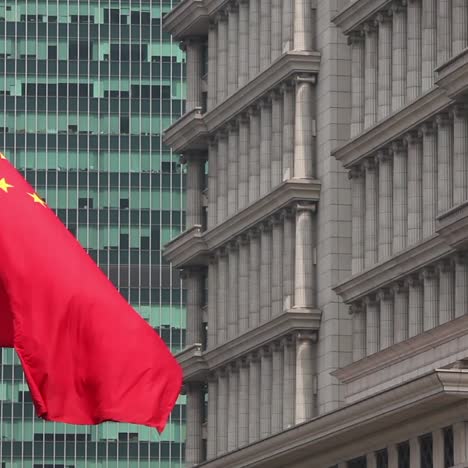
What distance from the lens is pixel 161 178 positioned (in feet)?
551

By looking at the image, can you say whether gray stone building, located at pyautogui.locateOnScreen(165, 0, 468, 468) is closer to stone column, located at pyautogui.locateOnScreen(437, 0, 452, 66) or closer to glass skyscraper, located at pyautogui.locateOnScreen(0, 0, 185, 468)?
stone column, located at pyautogui.locateOnScreen(437, 0, 452, 66)

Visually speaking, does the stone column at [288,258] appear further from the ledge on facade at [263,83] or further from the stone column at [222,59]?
the stone column at [222,59]

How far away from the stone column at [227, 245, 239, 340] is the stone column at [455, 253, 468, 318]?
22287 millimetres

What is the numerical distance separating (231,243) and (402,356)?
21724 mm

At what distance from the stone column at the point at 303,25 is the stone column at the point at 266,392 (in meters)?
11.1

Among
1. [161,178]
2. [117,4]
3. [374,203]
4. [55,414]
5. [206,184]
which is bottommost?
[55,414]

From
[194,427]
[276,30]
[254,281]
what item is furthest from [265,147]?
[194,427]

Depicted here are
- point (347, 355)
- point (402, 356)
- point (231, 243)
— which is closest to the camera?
point (402, 356)

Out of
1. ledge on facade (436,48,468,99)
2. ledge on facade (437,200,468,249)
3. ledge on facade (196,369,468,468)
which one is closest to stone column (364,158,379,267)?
ledge on facade (196,369,468,468)

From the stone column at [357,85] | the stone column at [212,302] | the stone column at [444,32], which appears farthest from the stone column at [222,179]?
the stone column at [444,32]

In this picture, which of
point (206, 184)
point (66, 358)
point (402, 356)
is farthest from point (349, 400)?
point (66, 358)

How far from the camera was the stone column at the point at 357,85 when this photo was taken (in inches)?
3145

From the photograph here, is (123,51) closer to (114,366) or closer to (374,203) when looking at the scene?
(374,203)

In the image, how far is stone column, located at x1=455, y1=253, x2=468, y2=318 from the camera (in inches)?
2753
